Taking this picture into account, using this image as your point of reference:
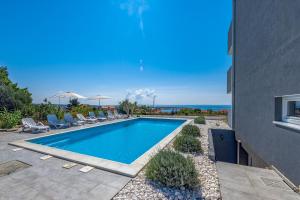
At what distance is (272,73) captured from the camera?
347cm

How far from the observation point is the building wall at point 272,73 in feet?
8.50

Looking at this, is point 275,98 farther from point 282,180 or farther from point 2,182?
point 2,182

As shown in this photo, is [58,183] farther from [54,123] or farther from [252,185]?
[54,123]

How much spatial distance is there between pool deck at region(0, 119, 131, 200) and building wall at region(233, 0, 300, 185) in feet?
10.7

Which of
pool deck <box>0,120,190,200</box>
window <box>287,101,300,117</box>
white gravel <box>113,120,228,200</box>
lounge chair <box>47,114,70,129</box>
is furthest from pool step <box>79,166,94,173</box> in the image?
lounge chair <box>47,114,70,129</box>

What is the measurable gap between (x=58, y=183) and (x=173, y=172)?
7.65 feet

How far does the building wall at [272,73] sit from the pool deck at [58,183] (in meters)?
3.26

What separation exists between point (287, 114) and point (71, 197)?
14.9 ft

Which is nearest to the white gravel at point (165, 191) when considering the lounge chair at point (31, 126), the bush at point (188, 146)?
the bush at point (188, 146)

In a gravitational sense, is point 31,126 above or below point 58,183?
above

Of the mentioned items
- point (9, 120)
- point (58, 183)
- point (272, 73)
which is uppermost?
point (272, 73)

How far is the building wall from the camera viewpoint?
2590 millimetres

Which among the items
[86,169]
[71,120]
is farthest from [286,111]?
[71,120]

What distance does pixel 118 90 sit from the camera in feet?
86.1
